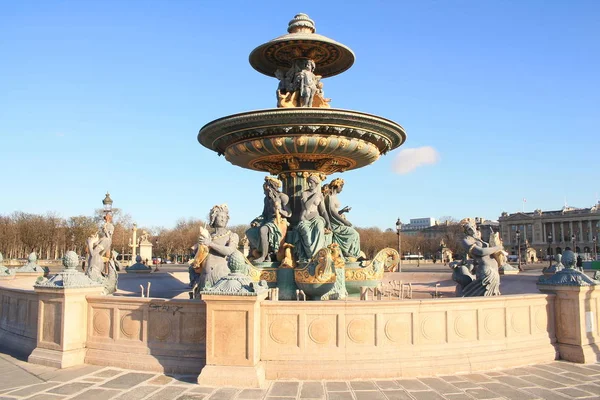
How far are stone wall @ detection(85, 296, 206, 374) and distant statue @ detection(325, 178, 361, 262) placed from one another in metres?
5.77

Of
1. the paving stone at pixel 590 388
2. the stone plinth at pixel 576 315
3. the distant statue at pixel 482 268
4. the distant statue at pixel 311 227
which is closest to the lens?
the paving stone at pixel 590 388

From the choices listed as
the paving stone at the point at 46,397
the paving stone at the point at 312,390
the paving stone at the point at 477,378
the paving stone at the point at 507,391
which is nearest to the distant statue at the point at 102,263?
the paving stone at the point at 46,397

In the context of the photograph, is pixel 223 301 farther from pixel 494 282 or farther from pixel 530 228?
pixel 530 228

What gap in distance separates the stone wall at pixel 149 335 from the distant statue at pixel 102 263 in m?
4.58

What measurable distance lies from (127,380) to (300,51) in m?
9.73

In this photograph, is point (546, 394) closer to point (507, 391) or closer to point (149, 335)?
point (507, 391)

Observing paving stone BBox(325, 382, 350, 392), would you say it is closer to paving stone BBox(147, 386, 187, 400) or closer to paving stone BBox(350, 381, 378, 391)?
paving stone BBox(350, 381, 378, 391)

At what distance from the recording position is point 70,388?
19.6 ft

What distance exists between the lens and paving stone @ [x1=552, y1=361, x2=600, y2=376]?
6840 millimetres

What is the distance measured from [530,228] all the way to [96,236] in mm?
136635

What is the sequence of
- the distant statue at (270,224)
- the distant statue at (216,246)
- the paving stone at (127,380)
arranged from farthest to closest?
the distant statue at (270,224)
the distant statue at (216,246)
the paving stone at (127,380)

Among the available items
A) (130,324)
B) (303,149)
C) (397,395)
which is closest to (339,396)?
(397,395)

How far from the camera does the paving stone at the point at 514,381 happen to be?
6133 millimetres

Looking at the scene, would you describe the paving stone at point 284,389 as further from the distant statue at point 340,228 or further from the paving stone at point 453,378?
the distant statue at point 340,228
